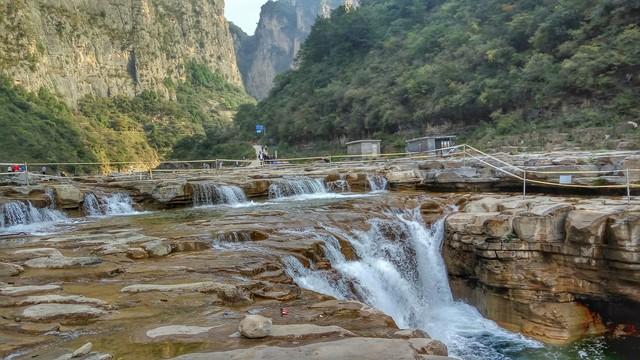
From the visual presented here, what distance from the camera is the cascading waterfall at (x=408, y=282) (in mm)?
8016

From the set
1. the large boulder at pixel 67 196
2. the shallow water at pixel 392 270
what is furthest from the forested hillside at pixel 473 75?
the large boulder at pixel 67 196

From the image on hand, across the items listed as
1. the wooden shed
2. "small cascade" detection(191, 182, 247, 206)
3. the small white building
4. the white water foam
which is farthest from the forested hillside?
the white water foam

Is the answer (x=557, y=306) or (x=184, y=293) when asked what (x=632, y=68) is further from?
(x=184, y=293)

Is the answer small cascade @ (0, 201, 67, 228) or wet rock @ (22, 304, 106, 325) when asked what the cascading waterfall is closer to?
wet rock @ (22, 304, 106, 325)

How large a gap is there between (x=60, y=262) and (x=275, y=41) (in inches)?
5685

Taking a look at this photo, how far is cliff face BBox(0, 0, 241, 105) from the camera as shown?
203 feet

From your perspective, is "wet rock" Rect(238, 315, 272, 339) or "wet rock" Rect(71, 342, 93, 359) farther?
"wet rock" Rect(238, 315, 272, 339)

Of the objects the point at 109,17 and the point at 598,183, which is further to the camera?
the point at 109,17

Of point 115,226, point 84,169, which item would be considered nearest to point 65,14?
point 84,169

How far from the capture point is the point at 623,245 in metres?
8.07

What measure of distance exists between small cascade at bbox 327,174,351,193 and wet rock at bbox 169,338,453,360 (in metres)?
12.9

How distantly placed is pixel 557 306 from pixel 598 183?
184 inches

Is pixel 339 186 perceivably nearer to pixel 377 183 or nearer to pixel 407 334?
pixel 377 183

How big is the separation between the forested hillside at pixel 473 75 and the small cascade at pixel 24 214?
64.8 ft
